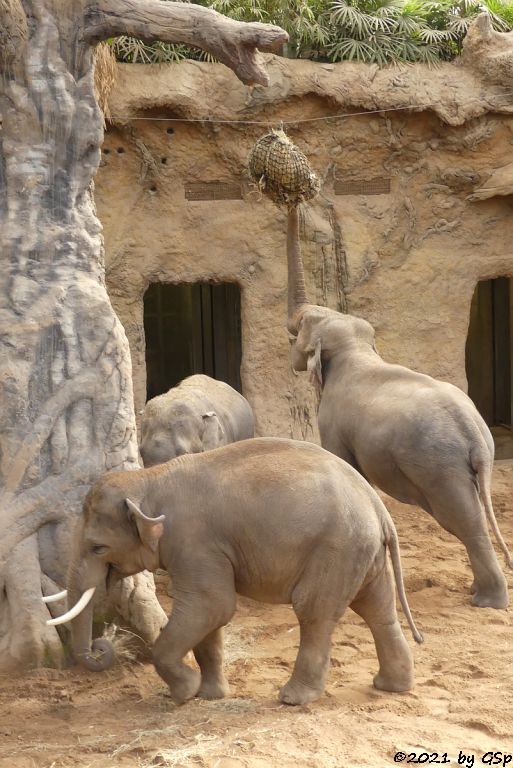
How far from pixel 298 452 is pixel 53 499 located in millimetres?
1591

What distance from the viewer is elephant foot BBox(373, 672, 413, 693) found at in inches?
249

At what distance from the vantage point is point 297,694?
6086 mm

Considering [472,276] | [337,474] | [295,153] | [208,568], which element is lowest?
[208,568]

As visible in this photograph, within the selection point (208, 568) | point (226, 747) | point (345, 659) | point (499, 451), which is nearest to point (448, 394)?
point (345, 659)

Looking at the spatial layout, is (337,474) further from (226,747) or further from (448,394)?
(448,394)

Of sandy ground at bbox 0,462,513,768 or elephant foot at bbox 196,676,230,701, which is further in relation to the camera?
elephant foot at bbox 196,676,230,701

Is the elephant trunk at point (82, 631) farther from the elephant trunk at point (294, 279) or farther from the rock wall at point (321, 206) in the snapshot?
the rock wall at point (321, 206)

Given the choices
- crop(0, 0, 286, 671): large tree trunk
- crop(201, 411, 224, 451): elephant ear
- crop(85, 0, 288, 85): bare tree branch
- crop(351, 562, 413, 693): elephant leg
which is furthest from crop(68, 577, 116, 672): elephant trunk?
crop(85, 0, 288, 85): bare tree branch

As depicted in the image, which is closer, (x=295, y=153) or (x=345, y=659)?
(x=345, y=659)

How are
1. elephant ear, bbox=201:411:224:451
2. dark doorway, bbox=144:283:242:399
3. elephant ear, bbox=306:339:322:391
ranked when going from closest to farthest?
1. elephant ear, bbox=201:411:224:451
2. elephant ear, bbox=306:339:322:391
3. dark doorway, bbox=144:283:242:399

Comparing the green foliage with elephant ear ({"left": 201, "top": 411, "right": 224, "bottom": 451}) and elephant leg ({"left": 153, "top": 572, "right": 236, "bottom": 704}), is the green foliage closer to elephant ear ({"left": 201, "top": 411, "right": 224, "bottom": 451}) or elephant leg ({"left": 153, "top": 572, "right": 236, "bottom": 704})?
elephant ear ({"left": 201, "top": 411, "right": 224, "bottom": 451})

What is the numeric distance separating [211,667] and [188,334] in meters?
9.19

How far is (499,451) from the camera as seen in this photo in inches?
557

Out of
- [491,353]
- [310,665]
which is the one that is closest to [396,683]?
[310,665]
